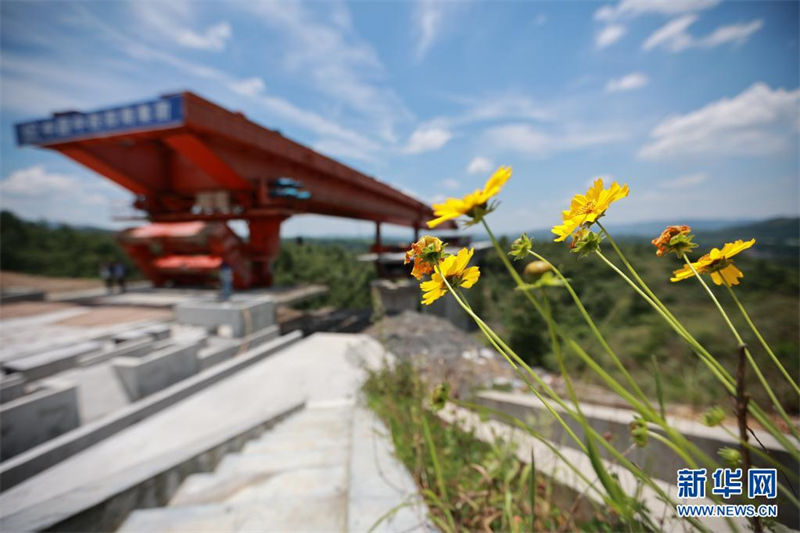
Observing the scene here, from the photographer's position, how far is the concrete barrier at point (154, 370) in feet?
13.3

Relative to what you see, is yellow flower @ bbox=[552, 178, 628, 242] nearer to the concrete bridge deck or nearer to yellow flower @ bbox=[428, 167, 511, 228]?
yellow flower @ bbox=[428, 167, 511, 228]

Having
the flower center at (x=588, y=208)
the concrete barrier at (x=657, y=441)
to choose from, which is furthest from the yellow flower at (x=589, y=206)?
the concrete barrier at (x=657, y=441)

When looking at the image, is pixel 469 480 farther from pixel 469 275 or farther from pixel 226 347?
pixel 226 347

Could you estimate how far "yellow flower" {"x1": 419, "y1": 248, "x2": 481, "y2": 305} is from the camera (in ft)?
2.39

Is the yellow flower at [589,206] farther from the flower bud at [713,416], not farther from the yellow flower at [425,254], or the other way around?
the flower bud at [713,416]

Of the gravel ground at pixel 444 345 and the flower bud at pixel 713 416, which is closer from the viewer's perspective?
the flower bud at pixel 713 416

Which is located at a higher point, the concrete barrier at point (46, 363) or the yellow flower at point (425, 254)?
the yellow flower at point (425, 254)

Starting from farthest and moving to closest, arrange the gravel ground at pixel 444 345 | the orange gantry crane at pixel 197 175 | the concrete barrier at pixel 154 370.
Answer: the orange gantry crane at pixel 197 175 → the gravel ground at pixel 444 345 → the concrete barrier at pixel 154 370

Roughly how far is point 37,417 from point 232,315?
11.2 feet

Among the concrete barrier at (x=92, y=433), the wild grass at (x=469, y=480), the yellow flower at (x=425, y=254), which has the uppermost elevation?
the yellow flower at (x=425, y=254)

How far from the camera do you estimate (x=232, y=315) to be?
6465 mm

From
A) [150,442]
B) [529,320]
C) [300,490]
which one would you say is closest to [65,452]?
[150,442]

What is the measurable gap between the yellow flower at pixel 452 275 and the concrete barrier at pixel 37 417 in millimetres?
4417

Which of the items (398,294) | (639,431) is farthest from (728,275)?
(398,294)
